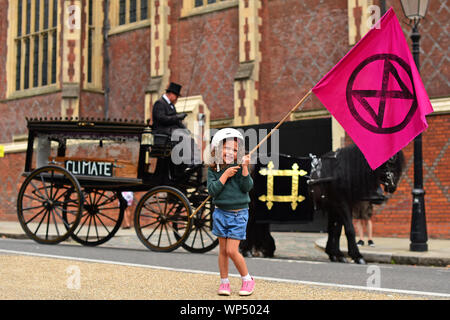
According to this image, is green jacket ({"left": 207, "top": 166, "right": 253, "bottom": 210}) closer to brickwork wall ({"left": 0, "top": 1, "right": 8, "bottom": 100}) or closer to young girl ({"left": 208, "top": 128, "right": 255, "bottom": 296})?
young girl ({"left": 208, "top": 128, "right": 255, "bottom": 296})

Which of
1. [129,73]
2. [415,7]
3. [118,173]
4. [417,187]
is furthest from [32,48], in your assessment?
[417,187]

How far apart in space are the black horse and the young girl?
12.6 feet

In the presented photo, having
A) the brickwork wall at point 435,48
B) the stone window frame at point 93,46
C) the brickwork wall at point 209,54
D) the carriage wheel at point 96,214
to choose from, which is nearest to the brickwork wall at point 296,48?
the brickwork wall at point 209,54

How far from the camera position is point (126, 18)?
2414 centimetres

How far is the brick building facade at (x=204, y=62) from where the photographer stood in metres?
14.1

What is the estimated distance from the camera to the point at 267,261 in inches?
318

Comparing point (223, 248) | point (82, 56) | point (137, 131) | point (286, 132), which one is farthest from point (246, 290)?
point (82, 56)

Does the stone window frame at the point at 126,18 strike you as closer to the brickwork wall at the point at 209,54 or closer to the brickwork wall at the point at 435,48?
the brickwork wall at the point at 209,54

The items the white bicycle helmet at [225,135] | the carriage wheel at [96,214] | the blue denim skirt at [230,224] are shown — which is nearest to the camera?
the white bicycle helmet at [225,135]

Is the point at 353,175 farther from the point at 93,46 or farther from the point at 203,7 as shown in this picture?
the point at 93,46

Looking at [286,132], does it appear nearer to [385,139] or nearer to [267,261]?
[267,261]

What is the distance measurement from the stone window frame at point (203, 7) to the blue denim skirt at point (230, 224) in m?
16.4

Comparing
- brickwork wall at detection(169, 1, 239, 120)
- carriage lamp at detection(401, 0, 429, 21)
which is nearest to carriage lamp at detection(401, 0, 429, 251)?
carriage lamp at detection(401, 0, 429, 21)

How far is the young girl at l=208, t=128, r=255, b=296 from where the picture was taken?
15.4 ft
